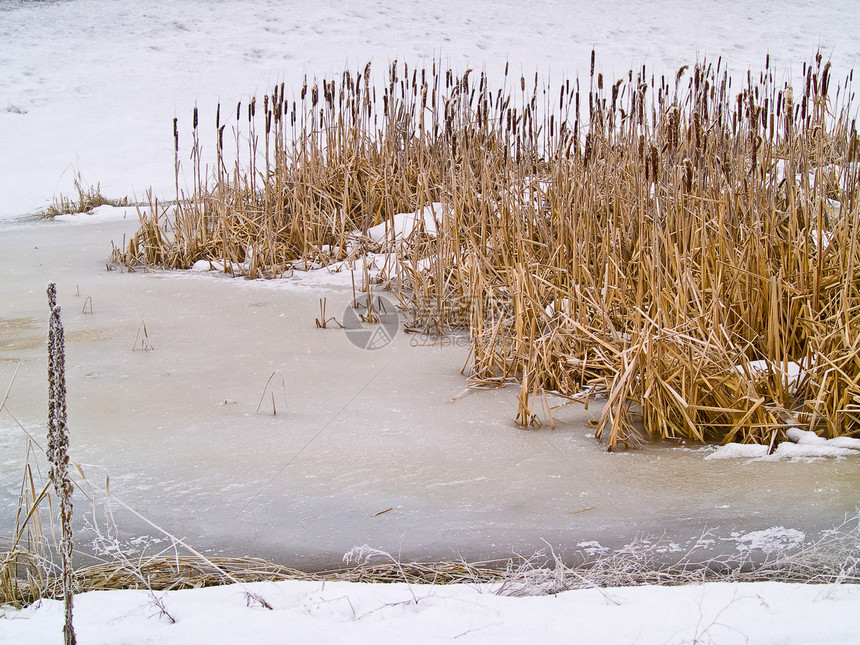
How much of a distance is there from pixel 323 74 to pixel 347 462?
6880 mm

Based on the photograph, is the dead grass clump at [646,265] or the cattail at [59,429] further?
the dead grass clump at [646,265]

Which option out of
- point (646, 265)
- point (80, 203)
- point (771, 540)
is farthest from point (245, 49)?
point (771, 540)

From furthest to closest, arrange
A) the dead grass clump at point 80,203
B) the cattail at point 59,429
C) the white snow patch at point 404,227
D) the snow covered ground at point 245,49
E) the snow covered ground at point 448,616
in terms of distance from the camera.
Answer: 1. the snow covered ground at point 245,49
2. the dead grass clump at point 80,203
3. the white snow patch at point 404,227
4. the snow covered ground at point 448,616
5. the cattail at point 59,429

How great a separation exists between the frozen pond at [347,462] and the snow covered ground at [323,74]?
0.18 metres

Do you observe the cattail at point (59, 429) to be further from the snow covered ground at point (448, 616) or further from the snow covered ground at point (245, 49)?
the snow covered ground at point (245, 49)

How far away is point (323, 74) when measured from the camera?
795 centimetres

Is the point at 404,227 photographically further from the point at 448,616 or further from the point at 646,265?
the point at 448,616

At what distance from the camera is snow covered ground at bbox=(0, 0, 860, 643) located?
3.51ft

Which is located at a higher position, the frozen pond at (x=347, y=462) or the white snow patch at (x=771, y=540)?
the white snow patch at (x=771, y=540)

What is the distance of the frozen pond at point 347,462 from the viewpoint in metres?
1.38

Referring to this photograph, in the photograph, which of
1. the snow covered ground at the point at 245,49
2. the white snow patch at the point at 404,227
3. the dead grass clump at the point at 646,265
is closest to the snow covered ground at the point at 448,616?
the dead grass clump at the point at 646,265

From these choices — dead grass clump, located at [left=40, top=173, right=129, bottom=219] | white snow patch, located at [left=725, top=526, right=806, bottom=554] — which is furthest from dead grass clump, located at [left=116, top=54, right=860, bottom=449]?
dead grass clump, located at [left=40, top=173, right=129, bottom=219]

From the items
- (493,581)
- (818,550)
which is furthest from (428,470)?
(818,550)

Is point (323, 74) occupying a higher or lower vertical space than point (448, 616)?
higher
